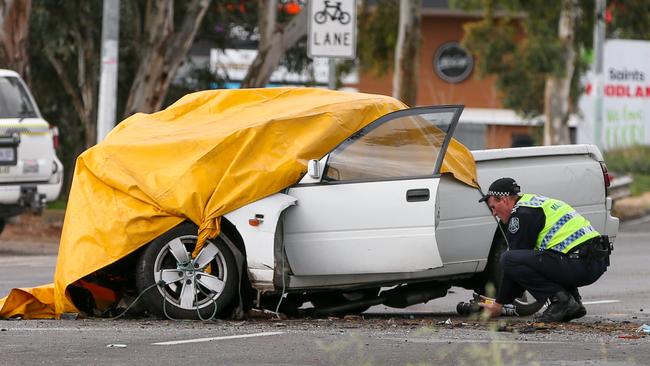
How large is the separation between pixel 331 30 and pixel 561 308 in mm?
9371

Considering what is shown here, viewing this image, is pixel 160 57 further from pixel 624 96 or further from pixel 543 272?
pixel 624 96

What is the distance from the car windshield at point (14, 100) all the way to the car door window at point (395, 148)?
29.0 ft

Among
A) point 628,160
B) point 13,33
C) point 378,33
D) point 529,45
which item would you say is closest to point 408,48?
point 378,33

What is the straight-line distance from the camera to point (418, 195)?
33.2ft

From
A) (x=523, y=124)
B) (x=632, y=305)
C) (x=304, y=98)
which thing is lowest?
(x=523, y=124)

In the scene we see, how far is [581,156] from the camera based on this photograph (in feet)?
37.1

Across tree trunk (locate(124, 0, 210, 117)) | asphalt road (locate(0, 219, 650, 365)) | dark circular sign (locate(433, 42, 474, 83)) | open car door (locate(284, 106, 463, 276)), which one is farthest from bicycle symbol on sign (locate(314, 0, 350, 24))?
dark circular sign (locate(433, 42, 474, 83))

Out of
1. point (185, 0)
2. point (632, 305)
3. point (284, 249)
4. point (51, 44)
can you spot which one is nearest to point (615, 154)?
point (185, 0)

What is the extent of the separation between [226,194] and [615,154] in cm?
3196

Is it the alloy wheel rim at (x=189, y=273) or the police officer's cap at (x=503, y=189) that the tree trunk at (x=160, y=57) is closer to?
the alloy wheel rim at (x=189, y=273)

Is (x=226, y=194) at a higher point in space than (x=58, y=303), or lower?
higher

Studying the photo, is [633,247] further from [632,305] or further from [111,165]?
[111,165]

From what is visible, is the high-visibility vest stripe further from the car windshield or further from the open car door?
the car windshield

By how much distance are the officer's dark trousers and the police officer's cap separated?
421mm
